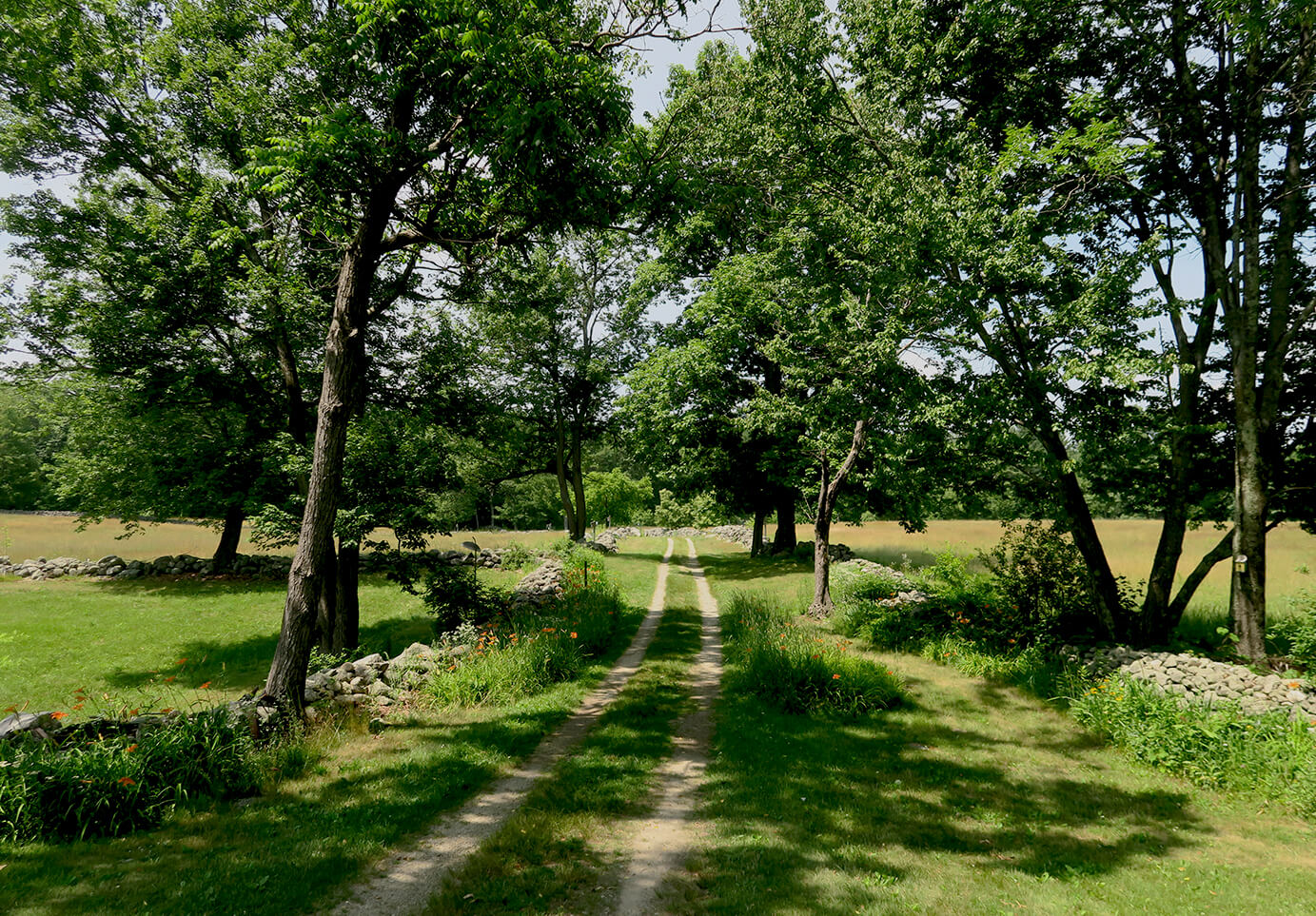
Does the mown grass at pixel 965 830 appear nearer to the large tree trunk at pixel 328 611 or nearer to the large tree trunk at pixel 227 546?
the large tree trunk at pixel 328 611

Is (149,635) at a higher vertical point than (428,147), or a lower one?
lower

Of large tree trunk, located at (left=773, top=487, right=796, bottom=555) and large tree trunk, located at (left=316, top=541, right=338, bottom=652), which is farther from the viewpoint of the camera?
large tree trunk, located at (left=773, top=487, right=796, bottom=555)

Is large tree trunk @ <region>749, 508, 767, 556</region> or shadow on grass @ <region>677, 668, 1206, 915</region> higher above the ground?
large tree trunk @ <region>749, 508, 767, 556</region>

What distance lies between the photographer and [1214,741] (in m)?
7.05

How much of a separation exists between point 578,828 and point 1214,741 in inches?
321

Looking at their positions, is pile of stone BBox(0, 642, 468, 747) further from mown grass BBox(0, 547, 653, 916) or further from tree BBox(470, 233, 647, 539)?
tree BBox(470, 233, 647, 539)

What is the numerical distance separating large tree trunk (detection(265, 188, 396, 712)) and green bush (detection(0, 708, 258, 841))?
1310mm

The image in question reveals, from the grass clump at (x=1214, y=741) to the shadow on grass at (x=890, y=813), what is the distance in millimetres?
655

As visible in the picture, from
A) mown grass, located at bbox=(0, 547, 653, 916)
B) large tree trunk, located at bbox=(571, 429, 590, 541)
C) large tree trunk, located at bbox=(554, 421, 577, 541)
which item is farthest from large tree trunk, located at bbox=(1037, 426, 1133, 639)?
large tree trunk, located at bbox=(554, 421, 577, 541)

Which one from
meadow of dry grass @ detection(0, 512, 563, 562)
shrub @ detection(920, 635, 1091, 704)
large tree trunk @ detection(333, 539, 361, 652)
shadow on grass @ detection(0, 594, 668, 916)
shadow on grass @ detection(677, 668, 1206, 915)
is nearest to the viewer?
shadow on grass @ detection(0, 594, 668, 916)

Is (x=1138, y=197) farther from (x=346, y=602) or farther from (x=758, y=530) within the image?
(x=758, y=530)

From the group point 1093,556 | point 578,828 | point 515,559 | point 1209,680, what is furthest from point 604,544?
point 578,828

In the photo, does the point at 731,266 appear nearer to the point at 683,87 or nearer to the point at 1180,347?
the point at 683,87

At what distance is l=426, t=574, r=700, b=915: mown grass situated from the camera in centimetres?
437
